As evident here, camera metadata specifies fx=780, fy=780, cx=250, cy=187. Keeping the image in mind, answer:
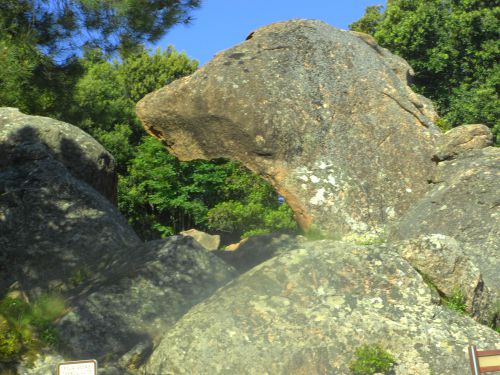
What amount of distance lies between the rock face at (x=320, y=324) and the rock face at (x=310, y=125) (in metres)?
3.10

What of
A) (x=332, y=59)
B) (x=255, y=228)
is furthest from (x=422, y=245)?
(x=255, y=228)

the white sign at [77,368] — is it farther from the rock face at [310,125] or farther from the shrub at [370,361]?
the rock face at [310,125]

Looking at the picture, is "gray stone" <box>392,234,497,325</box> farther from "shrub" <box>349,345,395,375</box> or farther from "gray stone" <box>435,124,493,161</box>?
"gray stone" <box>435,124,493,161</box>

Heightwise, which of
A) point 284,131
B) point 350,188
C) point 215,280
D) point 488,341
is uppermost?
point 284,131

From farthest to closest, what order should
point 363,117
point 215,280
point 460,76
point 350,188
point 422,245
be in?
point 460,76
point 363,117
point 350,188
point 215,280
point 422,245

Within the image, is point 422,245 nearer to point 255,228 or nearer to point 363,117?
point 363,117

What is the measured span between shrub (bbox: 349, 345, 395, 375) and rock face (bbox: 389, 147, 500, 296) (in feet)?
11.4

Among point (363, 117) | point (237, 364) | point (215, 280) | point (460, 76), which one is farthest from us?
point (460, 76)

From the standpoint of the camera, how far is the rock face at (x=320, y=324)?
1003cm

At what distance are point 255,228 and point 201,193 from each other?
16.8 ft

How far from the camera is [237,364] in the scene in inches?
392

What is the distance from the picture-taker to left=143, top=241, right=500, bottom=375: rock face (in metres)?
10.0

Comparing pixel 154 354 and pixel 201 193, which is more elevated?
pixel 201 193

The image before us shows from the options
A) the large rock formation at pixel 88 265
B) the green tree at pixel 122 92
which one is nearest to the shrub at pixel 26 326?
the large rock formation at pixel 88 265
